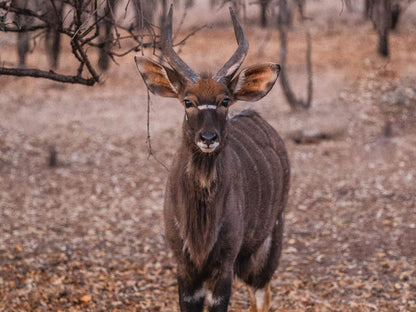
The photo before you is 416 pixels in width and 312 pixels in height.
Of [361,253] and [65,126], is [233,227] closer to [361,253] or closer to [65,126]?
[361,253]

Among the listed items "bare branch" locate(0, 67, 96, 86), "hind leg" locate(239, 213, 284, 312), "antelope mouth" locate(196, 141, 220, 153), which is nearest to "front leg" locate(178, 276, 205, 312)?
"hind leg" locate(239, 213, 284, 312)

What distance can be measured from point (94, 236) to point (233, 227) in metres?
Answer: 2.79

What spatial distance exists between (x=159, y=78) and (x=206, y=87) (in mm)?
373

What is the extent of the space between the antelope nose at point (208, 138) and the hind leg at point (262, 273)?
4.71 ft

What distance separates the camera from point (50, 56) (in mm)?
14898

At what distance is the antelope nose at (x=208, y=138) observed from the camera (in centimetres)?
311

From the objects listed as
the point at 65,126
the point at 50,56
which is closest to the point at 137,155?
the point at 65,126

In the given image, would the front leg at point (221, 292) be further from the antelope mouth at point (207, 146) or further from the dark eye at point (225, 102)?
the dark eye at point (225, 102)

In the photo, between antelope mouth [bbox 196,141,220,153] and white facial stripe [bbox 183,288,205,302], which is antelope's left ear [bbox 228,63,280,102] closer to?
antelope mouth [bbox 196,141,220,153]

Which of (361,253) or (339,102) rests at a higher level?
(339,102)

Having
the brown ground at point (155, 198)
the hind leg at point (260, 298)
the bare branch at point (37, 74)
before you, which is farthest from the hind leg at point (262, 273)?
the bare branch at point (37, 74)

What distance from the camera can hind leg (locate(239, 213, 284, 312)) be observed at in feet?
14.3

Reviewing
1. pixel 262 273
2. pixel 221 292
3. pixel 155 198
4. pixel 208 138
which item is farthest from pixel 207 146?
pixel 155 198

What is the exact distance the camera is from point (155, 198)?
285 inches
